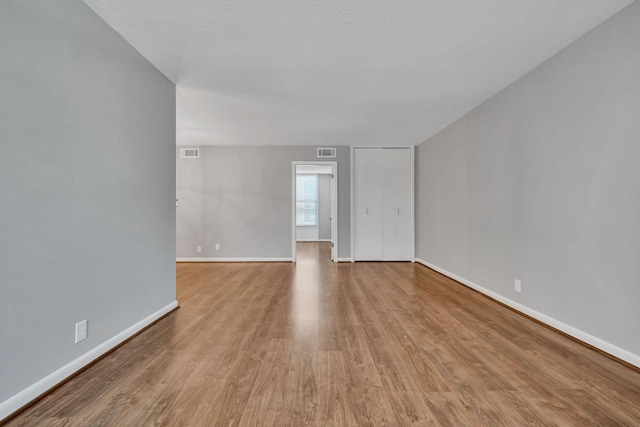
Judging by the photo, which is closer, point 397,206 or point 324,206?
point 397,206

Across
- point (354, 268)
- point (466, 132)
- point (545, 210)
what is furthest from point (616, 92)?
point (354, 268)

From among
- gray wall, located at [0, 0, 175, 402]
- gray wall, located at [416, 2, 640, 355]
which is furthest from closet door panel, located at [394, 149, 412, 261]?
gray wall, located at [0, 0, 175, 402]

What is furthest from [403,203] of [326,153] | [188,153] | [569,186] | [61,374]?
[61,374]

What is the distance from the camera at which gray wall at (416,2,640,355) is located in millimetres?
2000

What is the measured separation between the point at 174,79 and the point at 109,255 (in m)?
1.85

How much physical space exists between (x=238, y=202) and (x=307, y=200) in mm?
4534

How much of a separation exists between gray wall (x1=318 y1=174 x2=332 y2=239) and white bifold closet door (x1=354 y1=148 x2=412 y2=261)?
4.34 m

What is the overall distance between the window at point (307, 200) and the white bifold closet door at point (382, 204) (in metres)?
4.44

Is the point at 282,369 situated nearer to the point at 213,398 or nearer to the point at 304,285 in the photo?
the point at 213,398

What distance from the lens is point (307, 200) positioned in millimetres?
10492

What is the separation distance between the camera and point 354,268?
5.42 meters

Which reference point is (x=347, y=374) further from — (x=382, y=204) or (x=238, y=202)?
(x=238, y=202)

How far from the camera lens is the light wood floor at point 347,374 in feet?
4.82

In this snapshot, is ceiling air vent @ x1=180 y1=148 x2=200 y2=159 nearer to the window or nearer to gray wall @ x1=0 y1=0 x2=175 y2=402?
gray wall @ x1=0 y1=0 x2=175 y2=402
